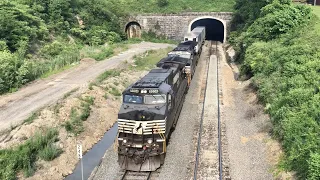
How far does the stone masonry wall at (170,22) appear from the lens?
61594mm

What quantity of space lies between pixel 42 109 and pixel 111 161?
8280 mm

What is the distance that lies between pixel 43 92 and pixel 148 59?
20906mm

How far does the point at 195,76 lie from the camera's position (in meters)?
36.4

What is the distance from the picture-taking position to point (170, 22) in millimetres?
63438

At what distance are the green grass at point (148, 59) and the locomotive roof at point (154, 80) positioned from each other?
62.8 ft

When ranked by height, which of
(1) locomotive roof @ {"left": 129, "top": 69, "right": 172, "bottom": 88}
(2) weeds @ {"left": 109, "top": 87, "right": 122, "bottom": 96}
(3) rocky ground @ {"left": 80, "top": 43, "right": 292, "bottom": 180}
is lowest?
(3) rocky ground @ {"left": 80, "top": 43, "right": 292, "bottom": 180}

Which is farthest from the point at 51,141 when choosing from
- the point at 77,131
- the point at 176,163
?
the point at 176,163

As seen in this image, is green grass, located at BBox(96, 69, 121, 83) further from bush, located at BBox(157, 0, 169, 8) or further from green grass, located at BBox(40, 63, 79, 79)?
bush, located at BBox(157, 0, 169, 8)

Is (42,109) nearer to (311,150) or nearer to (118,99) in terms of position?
(118,99)

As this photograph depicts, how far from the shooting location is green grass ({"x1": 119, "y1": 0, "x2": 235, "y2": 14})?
6569 cm

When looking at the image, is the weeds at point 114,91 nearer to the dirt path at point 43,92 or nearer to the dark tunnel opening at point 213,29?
the dirt path at point 43,92

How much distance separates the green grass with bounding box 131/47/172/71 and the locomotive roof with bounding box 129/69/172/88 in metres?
19.1

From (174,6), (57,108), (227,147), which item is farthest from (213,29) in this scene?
(227,147)

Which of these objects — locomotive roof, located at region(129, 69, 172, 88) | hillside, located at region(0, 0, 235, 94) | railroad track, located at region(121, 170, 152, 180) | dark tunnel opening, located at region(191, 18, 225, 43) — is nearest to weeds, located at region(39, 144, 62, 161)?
railroad track, located at region(121, 170, 152, 180)
